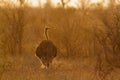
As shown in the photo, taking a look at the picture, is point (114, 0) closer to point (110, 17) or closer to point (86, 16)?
point (110, 17)

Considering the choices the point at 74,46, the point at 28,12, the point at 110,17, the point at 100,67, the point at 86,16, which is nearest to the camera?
the point at 100,67

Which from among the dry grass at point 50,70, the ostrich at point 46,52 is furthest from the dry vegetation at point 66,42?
the ostrich at point 46,52

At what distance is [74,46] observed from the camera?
22.3m

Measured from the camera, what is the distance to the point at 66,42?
2255cm

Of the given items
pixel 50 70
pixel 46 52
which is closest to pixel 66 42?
pixel 46 52

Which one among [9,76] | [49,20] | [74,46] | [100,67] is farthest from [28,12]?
[100,67]

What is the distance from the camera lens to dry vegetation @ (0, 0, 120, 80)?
47.8 feet

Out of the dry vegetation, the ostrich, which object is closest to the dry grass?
the dry vegetation

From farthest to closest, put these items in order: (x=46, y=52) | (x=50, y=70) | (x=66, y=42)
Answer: (x=66, y=42) < (x=46, y=52) < (x=50, y=70)

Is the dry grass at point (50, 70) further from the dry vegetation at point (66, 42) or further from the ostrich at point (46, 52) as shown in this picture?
the ostrich at point (46, 52)

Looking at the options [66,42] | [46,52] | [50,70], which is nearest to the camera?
[50,70]

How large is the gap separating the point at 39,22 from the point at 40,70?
9364 mm

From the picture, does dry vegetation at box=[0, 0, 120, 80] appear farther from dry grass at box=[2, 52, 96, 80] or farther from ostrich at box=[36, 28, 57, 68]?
ostrich at box=[36, 28, 57, 68]

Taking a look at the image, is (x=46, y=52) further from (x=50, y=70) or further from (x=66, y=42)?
(x=66, y=42)
